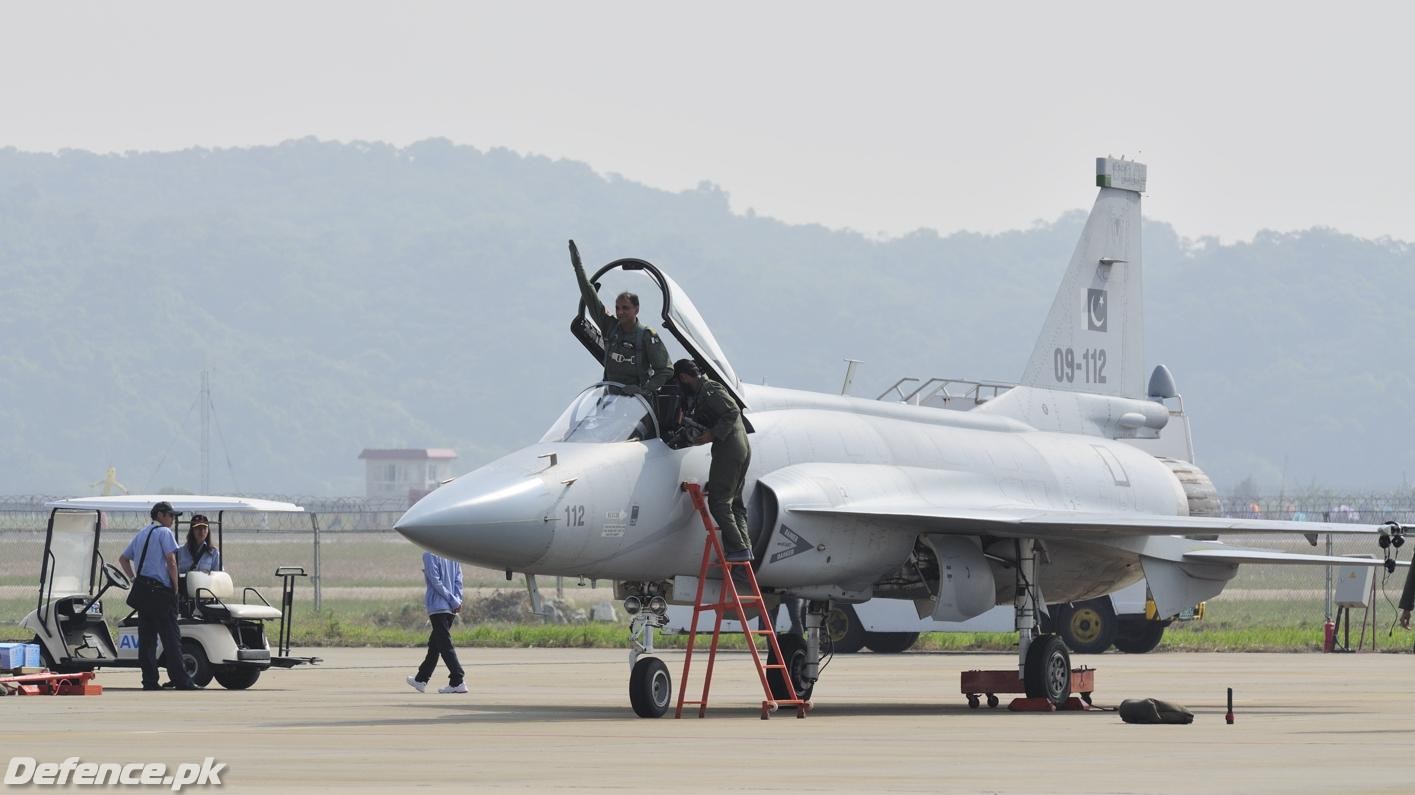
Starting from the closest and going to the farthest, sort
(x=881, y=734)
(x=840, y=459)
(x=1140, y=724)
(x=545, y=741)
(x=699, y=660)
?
1. (x=545, y=741)
2. (x=881, y=734)
3. (x=1140, y=724)
4. (x=840, y=459)
5. (x=699, y=660)

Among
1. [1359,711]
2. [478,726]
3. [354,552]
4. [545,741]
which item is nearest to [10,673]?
[478,726]

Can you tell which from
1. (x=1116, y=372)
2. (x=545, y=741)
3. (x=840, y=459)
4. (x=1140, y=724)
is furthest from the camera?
(x=1116, y=372)

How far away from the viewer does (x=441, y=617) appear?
23125 millimetres

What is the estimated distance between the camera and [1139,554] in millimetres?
22328

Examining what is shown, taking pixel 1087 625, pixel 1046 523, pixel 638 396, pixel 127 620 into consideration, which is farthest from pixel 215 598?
pixel 1087 625

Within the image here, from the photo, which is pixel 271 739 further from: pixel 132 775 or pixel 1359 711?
pixel 1359 711

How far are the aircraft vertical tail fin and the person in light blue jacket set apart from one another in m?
6.99

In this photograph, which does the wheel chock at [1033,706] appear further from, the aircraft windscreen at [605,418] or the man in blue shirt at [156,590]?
the man in blue shirt at [156,590]

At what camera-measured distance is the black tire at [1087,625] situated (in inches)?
1305

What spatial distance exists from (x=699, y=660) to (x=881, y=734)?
43.1 ft

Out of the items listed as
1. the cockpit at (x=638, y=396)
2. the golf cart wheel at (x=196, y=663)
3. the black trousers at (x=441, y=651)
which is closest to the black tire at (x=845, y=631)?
the black trousers at (x=441, y=651)

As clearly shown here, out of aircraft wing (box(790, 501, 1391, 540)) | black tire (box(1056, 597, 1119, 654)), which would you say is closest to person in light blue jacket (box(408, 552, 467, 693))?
aircraft wing (box(790, 501, 1391, 540))

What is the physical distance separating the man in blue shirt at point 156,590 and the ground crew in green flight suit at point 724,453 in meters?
5.71

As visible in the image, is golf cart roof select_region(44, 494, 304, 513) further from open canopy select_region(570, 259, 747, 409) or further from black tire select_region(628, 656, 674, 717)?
black tire select_region(628, 656, 674, 717)
